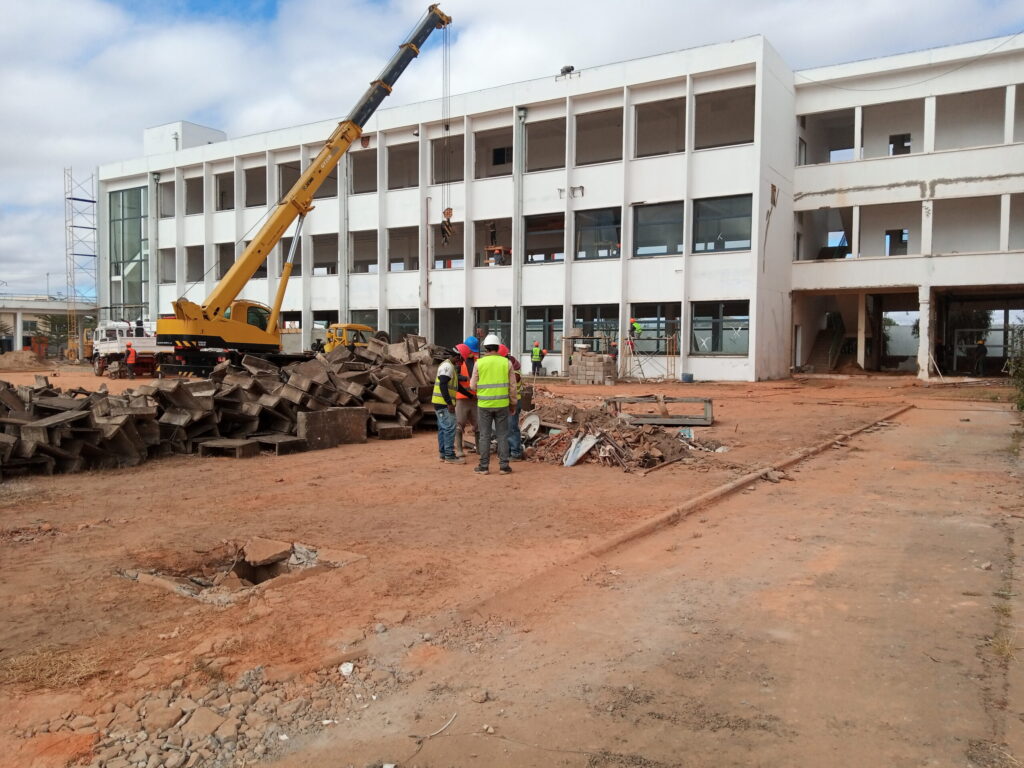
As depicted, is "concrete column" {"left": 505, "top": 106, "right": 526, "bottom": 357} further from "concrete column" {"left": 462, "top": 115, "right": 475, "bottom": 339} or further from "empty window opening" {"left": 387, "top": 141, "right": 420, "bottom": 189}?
"empty window opening" {"left": 387, "top": 141, "right": 420, "bottom": 189}

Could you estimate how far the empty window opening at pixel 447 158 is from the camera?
3531cm

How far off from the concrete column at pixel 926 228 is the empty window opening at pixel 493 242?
56.3 feet

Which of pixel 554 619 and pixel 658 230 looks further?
pixel 658 230

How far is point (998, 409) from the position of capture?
18859 millimetres

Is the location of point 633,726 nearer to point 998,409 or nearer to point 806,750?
point 806,750

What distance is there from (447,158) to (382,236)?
507 cm

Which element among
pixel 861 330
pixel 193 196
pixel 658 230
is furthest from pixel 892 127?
pixel 193 196

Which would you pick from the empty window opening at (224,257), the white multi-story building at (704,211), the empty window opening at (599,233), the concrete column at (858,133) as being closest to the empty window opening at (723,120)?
the white multi-story building at (704,211)

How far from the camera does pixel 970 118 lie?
28.5 meters

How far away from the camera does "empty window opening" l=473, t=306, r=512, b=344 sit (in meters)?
33.7

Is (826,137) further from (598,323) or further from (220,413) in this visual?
(220,413)

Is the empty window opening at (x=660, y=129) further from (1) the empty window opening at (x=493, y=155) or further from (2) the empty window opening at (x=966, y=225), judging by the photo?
(2) the empty window opening at (x=966, y=225)

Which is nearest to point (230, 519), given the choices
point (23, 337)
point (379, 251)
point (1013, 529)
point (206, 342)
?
point (1013, 529)

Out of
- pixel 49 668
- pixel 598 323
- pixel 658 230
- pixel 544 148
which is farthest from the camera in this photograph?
pixel 544 148
